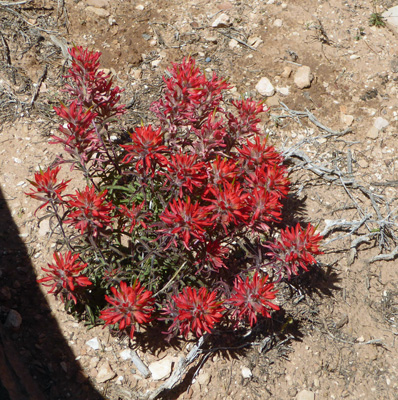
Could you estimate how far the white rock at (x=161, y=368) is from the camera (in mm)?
2928

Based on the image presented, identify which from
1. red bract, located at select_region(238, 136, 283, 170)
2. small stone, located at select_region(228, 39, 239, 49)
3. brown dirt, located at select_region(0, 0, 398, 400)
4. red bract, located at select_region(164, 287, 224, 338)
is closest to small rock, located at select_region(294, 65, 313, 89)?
brown dirt, located at select_region(0, 0, 398, 400)

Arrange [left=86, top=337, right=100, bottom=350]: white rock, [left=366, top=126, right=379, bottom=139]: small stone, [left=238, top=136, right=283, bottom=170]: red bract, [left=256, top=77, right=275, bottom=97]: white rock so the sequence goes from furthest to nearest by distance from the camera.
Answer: [left=256, top=77, right=275, bottom=97]: white rock < [left=366, top=126, right=379, bottom=139]: small stone < [left=86, top=337, right=100, bottom=350]: white rock < [left=238, top=136, right=283, bottom=170]: red bract

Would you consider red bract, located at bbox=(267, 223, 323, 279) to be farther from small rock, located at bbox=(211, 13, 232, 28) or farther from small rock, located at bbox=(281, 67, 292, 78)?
small rock, located at bbox=(211, 13, 232, 28)

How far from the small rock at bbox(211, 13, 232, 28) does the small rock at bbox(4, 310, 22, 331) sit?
3.43 m

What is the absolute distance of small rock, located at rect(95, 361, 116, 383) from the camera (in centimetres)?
290

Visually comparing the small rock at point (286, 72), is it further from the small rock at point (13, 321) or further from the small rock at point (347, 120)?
the small rock at point (13, 321)

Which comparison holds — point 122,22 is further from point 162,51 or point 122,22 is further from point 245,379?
point 245,379

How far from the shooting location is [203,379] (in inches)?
117

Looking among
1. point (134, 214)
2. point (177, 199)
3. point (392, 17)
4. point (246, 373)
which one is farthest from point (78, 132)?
point (392, 17)

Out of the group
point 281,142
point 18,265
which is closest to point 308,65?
point 281,142

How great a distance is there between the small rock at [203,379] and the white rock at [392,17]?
3973 millimetres

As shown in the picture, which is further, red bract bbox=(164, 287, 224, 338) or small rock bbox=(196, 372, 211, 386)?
small rock bbox=(196, 372, 211, 386)

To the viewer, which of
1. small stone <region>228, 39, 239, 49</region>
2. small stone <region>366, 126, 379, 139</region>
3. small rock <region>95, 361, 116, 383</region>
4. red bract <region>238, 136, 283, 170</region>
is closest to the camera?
red bract <region>238, 136, 283, 170</region>

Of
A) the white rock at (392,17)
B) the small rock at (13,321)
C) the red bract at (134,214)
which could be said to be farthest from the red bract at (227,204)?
the white rock at (392,17)
